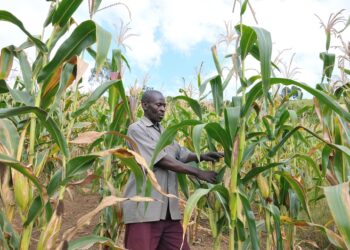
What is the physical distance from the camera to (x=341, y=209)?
4.30 ft

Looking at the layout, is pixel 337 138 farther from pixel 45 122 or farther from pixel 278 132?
pixel 45 122

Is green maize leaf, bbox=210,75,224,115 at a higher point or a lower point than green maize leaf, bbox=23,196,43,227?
higher

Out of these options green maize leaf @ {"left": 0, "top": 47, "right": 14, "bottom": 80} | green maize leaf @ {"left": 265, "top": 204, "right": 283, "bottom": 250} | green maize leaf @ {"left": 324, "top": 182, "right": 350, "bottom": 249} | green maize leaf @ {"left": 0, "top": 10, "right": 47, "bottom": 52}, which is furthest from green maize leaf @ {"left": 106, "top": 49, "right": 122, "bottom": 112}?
green maize leaf @ {"left": 324, "top": 182, "right": 350, "bottom": 249}

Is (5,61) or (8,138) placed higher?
(5,61)

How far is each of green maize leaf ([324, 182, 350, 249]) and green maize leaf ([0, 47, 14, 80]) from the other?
4.71 ft

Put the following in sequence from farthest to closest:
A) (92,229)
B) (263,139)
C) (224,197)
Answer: (92,229)
(263,139)
(224,197)

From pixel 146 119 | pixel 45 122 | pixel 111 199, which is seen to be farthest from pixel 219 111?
pixel 45 122

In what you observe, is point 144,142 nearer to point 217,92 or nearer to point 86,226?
point 217,92

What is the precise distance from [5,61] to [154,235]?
56.5 inches

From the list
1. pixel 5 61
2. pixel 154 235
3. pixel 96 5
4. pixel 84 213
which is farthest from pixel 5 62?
pixel 84 213

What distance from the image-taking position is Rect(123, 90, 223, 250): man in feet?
7.70

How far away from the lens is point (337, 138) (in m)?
2.00

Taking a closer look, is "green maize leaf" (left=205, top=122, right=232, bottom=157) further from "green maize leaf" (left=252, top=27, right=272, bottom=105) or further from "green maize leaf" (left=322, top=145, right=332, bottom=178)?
"green maize leaf" (left=322, top=145, right=332, bottom=178)

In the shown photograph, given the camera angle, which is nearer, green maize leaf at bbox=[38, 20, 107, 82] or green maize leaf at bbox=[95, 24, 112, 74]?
green maize leaf at bbox=[95, 24, 112, 74]
